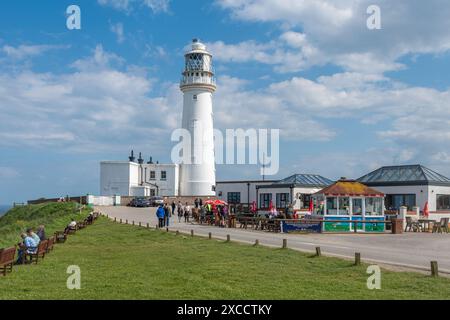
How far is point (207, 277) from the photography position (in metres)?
13.6

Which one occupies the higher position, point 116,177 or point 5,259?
point 116,177

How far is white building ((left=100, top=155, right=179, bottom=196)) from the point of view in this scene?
6397 centimetres

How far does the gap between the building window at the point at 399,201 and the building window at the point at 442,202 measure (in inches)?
66.4

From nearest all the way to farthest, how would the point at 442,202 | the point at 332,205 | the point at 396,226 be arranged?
the point at 396,226
the point at 332,205
the point at 442,202

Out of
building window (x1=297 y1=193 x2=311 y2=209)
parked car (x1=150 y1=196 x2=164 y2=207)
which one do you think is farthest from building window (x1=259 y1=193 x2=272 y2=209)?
parked car (x1=150 y1=196 x2=164 y2=207)

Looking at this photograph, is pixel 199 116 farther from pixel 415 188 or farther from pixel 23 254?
pixel 23 254

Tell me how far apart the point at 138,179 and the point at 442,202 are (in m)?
36.5

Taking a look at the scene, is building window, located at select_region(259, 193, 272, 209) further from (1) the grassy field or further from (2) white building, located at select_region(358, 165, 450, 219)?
(1) the grassy field

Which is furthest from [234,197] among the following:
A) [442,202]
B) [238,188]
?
[442,202]

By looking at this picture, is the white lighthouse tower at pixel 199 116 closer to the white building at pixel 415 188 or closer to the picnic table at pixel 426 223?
the white building at pixel 415 188

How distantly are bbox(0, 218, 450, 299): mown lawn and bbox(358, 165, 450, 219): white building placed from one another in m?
23.0

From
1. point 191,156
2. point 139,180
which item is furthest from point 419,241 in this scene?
point 139,180

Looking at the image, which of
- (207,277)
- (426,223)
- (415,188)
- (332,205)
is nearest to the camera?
(207,277)
